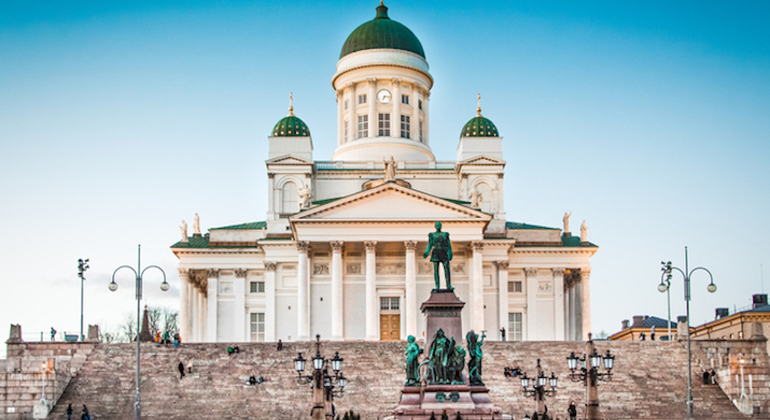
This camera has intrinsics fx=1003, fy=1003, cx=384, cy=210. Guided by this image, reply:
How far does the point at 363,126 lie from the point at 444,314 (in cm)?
4750

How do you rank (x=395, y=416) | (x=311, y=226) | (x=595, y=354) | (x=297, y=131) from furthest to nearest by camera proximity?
(x=297, y=131)
(x=311, y=226)
(x=595, y=354)
(x=395, y=416)

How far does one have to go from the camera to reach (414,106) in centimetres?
7356

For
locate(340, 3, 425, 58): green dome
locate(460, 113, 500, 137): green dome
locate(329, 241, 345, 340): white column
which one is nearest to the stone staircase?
locate(329, 241, 345, 340): white column

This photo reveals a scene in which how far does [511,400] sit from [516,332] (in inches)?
786

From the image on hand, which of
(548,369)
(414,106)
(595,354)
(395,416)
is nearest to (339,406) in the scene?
(548,369)

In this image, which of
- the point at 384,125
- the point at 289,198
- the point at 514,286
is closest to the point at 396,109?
the point at 384,125

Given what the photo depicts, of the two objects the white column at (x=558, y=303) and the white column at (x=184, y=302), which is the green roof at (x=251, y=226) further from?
the white column at (x=558, y=303)

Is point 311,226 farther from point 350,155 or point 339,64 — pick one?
point 339,64

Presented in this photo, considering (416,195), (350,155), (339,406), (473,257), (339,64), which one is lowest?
(339,406)

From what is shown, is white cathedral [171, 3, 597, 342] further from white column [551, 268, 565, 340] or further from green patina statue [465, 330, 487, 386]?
green patina statue [465, 330, 487, 386]

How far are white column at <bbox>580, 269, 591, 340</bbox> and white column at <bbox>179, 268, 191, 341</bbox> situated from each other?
82.6ft

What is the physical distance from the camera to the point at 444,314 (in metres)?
26.6

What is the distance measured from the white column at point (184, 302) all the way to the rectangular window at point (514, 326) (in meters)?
20.4

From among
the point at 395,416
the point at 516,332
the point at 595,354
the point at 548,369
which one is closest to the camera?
the point at 395,416
